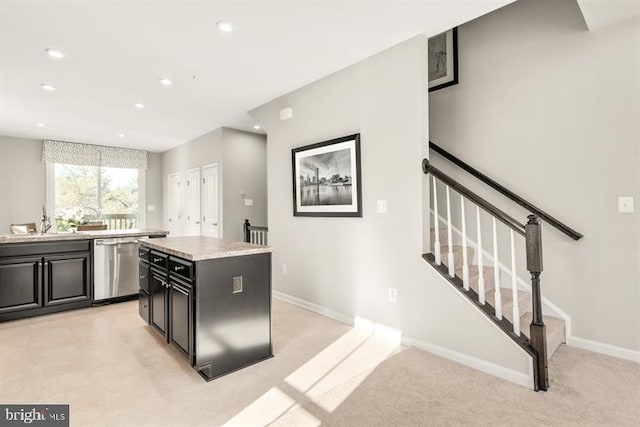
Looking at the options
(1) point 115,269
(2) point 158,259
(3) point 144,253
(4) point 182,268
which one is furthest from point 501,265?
(1) point 115,269

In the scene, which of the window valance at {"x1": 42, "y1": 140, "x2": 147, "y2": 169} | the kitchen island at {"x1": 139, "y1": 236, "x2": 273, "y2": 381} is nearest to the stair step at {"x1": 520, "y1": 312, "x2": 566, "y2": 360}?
the kitchen island at {"x1": 139, "y1": 236, "x2": 273, "y2": 381}

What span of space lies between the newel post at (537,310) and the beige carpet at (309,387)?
0.11 meters

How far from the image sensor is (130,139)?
664cm

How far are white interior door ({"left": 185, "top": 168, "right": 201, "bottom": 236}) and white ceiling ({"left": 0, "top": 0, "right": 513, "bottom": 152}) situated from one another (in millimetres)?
1905

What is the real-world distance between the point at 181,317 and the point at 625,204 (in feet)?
11.5

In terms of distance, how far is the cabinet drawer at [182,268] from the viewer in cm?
228

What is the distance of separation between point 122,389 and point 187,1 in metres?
2.68

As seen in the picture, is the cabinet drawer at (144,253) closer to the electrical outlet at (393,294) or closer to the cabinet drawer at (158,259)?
the cabinet drawer at (158,259)

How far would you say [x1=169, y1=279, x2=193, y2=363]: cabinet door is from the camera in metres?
2.29

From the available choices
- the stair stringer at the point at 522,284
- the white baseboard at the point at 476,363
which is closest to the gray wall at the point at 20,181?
the white baseboard at the point at 476,363

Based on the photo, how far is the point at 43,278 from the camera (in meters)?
3.68

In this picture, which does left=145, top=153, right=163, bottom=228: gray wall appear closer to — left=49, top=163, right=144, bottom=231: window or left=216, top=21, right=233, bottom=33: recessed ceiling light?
left=49, top=163, right=144, bottom=231: window

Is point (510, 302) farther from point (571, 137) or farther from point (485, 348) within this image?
point (571, 137)

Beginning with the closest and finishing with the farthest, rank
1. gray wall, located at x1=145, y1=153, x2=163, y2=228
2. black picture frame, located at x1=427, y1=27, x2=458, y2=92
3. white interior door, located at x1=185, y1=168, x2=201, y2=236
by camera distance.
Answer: black picture frame, located at x1=427, y1=27, x2=458, y2=92
white interior door, located at x1=185, y1=168, x2=201, y2=236
gray wall, located at x1=145, y1=153, x2=163, y2=228
